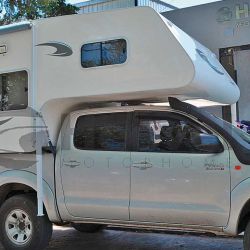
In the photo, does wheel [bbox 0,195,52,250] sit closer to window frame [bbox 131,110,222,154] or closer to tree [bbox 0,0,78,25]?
window frame [bbox 131,110,222,154]

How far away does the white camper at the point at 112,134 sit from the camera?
224 inches

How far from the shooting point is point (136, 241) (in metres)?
7.59

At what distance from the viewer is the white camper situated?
5.69 metres

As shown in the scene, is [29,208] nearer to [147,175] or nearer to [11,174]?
[11,174]

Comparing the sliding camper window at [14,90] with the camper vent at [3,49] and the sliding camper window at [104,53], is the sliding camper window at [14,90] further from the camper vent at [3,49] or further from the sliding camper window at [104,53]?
the sliding camper window at [104,53]

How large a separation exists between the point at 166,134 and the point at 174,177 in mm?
534

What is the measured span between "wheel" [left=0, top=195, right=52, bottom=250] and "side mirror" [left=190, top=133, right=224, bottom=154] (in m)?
2.21

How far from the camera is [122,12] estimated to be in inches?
240

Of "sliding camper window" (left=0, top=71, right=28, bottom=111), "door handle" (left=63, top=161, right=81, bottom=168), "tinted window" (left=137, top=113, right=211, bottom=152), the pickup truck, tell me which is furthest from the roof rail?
"tinted window" (left=137, top=113, right=211, bottom=152)

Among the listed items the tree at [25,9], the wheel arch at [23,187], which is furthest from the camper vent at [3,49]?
the tree at [25,9]

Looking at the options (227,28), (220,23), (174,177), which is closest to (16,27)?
(174,177)

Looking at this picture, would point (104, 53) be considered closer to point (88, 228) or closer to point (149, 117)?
point (149, 117)

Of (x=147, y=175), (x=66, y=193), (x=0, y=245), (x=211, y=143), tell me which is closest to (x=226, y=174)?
(x=211, y=143)

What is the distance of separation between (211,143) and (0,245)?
3.54 m
